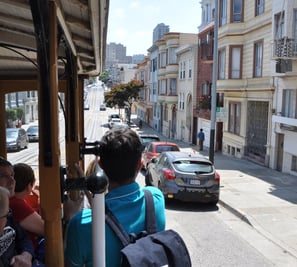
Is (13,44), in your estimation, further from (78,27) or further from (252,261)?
(252,261)

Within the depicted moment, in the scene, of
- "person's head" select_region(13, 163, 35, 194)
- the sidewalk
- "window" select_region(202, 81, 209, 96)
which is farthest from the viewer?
"window" select_region(202, 81, 209, 96)

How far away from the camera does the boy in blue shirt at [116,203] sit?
2.16 m

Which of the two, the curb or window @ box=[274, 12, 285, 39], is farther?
window @ box=[274, 12, 285, 39]

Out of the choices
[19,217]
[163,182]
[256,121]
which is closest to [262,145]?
[256,121]

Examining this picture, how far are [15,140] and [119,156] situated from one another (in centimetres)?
2750

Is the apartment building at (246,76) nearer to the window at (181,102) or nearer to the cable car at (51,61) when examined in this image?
the window at (181,102)

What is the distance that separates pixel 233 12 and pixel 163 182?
49.9ft

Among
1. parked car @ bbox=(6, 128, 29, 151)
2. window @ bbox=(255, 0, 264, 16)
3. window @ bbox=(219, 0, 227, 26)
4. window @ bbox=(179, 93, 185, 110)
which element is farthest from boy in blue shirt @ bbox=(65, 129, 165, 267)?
window @ bbox=(179, 93, 185, 110)

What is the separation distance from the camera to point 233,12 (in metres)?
24.4

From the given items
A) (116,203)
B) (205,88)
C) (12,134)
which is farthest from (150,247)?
(205,88)

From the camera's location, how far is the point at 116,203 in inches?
89.2

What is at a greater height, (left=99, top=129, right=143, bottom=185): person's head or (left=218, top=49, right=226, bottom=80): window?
(left=218, top=49, right=226, bottom=80): window

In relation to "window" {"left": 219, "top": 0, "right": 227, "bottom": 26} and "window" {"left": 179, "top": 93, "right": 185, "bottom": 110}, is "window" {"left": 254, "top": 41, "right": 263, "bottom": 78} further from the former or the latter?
"window" {"left": 179, "top": 93, "right": 185, "bottom": 110}

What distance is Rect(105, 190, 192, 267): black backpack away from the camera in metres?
2.04
